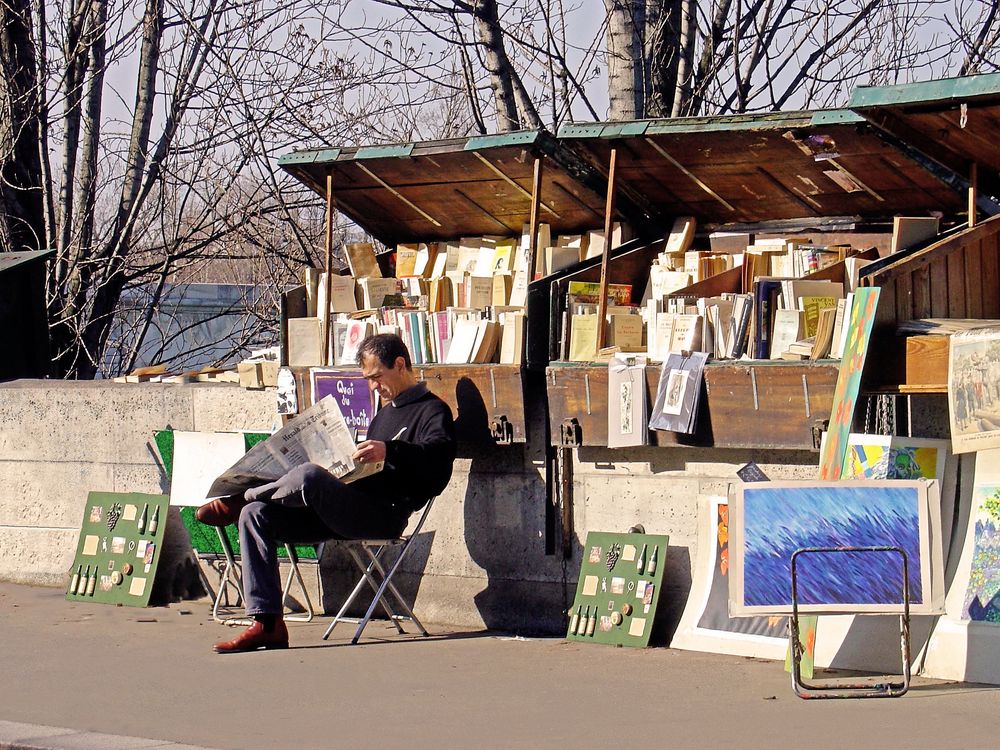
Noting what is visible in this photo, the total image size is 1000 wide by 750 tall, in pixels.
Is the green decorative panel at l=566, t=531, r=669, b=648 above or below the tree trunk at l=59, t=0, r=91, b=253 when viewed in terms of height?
below

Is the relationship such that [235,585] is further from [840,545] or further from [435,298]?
[840,545]

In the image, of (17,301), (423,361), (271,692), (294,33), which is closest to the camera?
(271,692)

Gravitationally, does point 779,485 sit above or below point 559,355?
below

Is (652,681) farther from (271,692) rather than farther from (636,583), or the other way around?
(271,692)

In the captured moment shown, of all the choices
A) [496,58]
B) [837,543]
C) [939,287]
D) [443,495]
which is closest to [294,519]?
[443,495]

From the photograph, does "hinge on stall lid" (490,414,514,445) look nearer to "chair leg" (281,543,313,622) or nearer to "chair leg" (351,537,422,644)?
"chair leg" (351,537,422,644)

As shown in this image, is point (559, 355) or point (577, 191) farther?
point (577, 191)

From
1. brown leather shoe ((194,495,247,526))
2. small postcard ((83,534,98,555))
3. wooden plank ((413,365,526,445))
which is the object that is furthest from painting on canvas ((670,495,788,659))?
small postcard ((83,534,98,555))

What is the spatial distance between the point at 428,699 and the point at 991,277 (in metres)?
3.14

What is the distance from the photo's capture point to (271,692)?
608 cm

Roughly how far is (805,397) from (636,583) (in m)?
1.29

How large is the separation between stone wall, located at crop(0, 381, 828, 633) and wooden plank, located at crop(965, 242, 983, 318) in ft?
3.21

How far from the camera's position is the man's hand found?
6.88 meters

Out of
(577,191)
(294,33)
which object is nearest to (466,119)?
(294,33)
